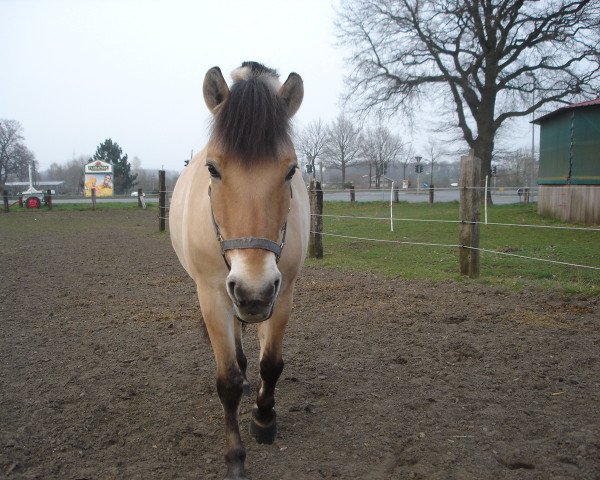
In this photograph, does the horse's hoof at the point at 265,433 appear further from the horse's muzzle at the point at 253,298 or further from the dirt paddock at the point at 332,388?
the horse's muzzle at the point at 253,298

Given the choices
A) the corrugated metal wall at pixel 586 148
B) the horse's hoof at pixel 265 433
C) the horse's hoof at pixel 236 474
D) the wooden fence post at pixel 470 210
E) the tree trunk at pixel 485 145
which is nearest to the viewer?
the horse's hoof at pixel 236 474

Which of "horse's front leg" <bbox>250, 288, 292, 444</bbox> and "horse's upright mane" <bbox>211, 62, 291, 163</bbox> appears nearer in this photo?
"horse's upright mane" <bbox>211, 62, 291, 163</bbox>

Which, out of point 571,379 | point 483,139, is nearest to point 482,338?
point 571,379

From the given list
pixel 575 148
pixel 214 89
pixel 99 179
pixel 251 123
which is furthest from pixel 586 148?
pixel 99 179

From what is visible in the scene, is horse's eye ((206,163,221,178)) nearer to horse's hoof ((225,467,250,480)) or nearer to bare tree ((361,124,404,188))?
horse's hoof ((225,467,250,480))

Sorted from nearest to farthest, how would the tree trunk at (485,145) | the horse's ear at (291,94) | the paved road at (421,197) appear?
1. the horse's ear at (291,94)
2. the tree trunk at (485,145)
3. the paved road at (421,197)

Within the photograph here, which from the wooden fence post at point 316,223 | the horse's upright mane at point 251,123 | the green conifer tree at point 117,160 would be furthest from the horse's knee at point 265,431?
the green conifer tree at point 117,160

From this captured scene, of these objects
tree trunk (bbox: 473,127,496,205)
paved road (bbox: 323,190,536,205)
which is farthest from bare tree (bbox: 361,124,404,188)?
tree trunk (bbox: 473,127,496,205)

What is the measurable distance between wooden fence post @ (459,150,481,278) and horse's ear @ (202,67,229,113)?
5.41 meters

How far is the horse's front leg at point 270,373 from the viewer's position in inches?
114

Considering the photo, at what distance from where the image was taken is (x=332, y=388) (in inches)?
142

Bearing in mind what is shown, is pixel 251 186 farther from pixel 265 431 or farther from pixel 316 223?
Answer: pixel 316 223

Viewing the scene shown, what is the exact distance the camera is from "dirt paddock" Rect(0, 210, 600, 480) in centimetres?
261

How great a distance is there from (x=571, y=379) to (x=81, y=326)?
16.0 feet
